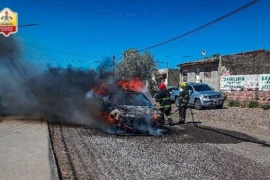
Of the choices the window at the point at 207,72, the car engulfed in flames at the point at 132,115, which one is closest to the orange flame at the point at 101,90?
the car engulfed in flames at the point at 132,115

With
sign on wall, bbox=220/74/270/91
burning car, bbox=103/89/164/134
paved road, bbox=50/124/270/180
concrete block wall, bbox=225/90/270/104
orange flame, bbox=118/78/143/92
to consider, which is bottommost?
paved road, bbox=50/124/270/180

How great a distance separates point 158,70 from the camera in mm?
61844

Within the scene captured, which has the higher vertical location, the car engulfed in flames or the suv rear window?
the suv rear window

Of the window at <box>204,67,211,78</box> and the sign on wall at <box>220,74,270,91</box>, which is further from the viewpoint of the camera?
the window at <box>204,67,211,78</box>

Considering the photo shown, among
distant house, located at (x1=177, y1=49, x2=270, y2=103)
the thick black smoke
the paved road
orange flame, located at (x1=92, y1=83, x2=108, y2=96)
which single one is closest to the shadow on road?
the paved road

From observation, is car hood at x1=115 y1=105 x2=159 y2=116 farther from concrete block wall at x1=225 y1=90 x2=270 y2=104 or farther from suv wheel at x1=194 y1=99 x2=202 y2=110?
concrete block wall at x1=225 y1=90 x2=270 y2=104

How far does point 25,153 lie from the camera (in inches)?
339

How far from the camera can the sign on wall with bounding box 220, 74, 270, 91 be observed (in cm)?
2466

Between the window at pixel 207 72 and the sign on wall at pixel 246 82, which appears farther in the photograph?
the window at pixel 207 72

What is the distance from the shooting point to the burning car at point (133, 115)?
12656mm

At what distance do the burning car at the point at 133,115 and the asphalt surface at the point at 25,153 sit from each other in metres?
2.50

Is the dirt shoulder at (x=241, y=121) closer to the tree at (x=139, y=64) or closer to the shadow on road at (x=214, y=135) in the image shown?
the shadow on road at (x=214, y=135)

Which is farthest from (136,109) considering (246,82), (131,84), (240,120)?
(246,82)

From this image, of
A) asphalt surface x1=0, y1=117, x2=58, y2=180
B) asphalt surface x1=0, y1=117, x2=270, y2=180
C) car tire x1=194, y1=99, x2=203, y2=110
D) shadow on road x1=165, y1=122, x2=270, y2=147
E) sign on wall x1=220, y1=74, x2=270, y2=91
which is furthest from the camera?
sign on wall x1=220, y1=74, x2=270, y2=91
